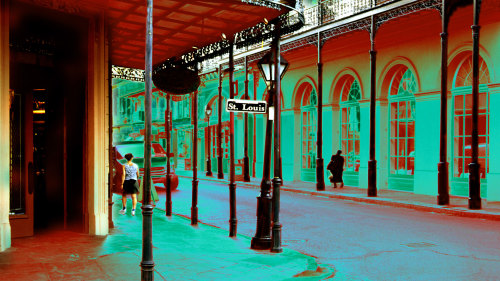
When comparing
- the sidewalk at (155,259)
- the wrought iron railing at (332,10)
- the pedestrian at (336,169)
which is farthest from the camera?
the pedestrian at (336,169)

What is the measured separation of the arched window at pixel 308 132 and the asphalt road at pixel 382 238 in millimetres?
8990

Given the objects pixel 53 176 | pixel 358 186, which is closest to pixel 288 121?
pixel 358 186

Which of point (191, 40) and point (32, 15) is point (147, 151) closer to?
point (32, 15)

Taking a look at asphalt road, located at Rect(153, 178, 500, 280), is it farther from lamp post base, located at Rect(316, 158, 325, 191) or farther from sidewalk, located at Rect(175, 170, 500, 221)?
lamp post base, located at Rect(316, 158, 325, 191)

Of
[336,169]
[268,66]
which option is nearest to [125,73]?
[268,66]

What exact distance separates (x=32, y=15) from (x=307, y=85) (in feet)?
57.6

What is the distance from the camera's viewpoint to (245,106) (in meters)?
8.62

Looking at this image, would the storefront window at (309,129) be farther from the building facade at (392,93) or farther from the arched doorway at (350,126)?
the arched doorway at (350,126)

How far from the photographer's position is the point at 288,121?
1036 inches

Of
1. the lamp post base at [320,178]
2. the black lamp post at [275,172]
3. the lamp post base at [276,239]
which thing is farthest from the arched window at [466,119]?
the lamp post base at [276,239]

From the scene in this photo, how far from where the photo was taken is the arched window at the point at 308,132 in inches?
981

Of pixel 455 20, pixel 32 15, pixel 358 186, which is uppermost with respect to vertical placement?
pixel 455 20

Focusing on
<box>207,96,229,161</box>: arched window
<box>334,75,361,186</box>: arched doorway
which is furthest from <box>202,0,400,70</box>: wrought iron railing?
<box>207,96,229,161</box>: arched window

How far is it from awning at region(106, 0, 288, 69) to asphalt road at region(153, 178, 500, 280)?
4.22 m
